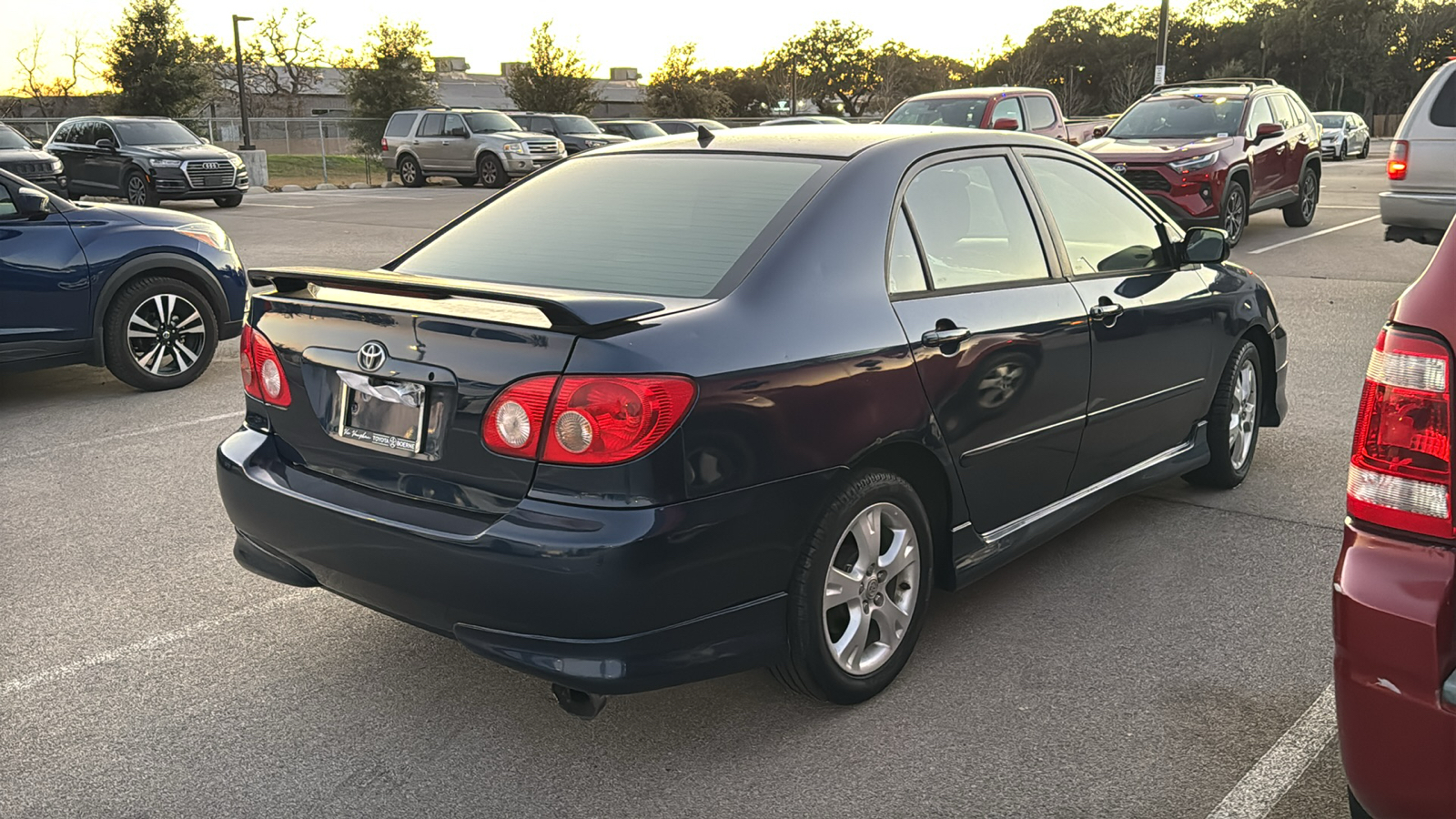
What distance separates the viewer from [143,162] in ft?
74.1

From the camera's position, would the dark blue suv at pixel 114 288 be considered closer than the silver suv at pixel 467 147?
Yes

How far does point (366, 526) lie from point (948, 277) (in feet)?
5.99

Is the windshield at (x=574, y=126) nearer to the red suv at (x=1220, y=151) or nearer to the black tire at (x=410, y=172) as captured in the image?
the black tire at (x=410, y=172)

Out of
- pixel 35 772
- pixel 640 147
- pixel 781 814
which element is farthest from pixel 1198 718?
pixel 35 772

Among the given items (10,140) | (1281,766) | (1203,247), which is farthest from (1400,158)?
(10,140)

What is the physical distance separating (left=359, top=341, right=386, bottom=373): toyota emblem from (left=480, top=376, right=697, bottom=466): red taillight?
1.59 ft

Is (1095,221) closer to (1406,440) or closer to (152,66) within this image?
(1406,440)

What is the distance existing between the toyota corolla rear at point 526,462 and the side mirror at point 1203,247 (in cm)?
185

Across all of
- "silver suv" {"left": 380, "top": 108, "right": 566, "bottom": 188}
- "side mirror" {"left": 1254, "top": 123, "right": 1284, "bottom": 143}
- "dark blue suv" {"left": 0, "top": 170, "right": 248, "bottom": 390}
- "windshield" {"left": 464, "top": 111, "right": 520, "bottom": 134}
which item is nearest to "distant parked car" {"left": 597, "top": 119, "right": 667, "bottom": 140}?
"silver suv" {"left": 380, "top": 108, "right": 566, "bottom": 188}

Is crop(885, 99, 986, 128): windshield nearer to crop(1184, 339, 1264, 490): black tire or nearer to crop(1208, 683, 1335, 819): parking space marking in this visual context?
crop(1184, 339, 1264, 490): black tire

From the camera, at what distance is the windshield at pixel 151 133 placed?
2306cm

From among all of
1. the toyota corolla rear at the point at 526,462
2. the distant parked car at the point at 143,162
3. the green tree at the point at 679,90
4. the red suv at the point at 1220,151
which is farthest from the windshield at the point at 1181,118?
the green tree at the point at 679,90

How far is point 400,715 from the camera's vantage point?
3.53 m

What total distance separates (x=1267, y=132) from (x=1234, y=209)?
1121 mm
